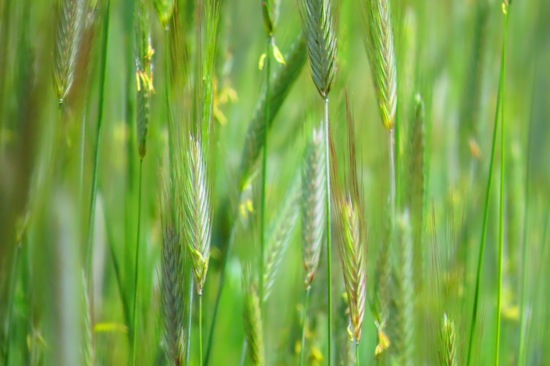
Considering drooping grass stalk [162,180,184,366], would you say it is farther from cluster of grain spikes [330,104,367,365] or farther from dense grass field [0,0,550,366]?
cluster of grain spikes [330,104,367,365]

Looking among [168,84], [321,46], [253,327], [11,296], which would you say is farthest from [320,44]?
[11,296]

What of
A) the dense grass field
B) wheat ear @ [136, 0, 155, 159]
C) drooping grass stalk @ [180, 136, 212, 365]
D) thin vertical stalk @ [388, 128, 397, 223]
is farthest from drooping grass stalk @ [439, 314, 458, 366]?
wheat ear @ [136, 0, 155, 159]

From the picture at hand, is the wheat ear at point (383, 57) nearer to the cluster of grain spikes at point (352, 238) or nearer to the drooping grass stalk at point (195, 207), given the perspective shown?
the cluster of grain spikes at point (352, 238)

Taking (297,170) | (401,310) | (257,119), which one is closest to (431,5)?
(297,170)

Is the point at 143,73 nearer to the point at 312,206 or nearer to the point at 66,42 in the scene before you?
the point at 66,42

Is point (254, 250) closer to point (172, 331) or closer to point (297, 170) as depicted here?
point (297, 170)

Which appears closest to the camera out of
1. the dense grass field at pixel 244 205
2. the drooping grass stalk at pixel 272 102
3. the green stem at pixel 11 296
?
the dense grass field at pixel 244 205

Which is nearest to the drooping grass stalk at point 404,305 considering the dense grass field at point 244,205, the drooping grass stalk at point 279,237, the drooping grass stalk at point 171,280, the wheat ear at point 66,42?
the dense grass field at point 244,205

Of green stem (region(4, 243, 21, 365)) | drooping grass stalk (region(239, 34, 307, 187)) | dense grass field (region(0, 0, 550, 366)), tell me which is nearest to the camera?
dense grass field (region(0, 0, 550, 366))
